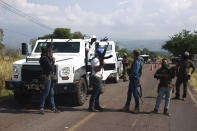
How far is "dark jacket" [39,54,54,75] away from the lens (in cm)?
776

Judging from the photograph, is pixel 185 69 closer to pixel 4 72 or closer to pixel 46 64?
pixel 46 64

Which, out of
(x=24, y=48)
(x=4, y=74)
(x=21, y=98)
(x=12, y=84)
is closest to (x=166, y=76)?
(x=12, y=84)

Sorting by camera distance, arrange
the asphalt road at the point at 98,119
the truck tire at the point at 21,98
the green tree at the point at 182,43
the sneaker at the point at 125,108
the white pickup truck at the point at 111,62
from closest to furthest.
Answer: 1. the asphalt road at the point at 98,119
2. the sneaker at the point at 125,108
3. the truck tire at the point at 21,98
4. the white pickup truck at the point at 111,62
5. the green tree at the point at 182,43

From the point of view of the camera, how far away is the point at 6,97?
10.7 meters

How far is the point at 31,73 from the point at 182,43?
60.1 m

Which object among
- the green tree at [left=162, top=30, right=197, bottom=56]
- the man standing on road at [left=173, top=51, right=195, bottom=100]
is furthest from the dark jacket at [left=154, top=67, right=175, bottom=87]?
the green tree at [left=162, top=30, right=197, bottom=56]

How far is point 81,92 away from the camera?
8906mm

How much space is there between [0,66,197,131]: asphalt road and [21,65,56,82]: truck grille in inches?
36.9

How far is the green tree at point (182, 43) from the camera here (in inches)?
2285

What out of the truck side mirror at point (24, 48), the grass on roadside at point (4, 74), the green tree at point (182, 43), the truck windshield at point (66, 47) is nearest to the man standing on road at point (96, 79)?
the truck windshield at point (66, 47)

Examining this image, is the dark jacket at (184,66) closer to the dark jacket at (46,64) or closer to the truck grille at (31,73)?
the dark jacket at (46,64)

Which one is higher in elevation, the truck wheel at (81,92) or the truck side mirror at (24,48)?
the truck side mirror at (24,48)

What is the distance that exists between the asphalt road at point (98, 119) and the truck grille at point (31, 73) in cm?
94

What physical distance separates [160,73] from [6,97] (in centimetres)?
602
